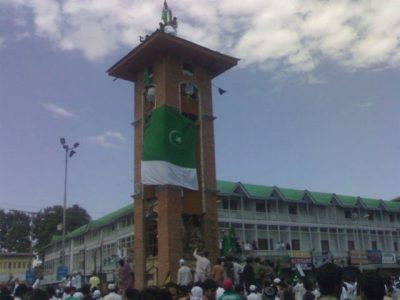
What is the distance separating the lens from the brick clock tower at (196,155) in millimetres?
24578

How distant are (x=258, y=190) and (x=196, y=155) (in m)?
19.7

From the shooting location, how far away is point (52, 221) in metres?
69.2

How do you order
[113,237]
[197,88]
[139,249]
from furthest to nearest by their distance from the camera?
[113,237], [197,88], [139,249]

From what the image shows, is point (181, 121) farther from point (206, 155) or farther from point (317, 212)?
point (317, 212)

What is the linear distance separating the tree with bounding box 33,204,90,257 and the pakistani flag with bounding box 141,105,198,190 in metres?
46.4

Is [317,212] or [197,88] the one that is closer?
[197,88]

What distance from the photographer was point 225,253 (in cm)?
2497

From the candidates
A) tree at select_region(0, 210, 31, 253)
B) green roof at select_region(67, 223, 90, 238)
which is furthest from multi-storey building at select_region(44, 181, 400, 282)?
tree at select_region(0, 210, 31, 253)

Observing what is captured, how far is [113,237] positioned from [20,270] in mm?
26934

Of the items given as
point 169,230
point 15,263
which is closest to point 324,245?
point 169,230

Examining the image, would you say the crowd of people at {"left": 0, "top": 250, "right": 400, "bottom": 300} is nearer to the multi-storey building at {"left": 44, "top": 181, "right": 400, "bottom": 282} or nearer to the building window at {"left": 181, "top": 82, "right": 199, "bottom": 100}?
the building window at {"left": 181, "top": 82, "right": 199, "bottom": 100}

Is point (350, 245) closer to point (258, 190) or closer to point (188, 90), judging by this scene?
point (258, 190)

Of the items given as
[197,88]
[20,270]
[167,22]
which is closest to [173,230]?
[197,88]

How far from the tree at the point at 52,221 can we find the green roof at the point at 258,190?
108 feet
